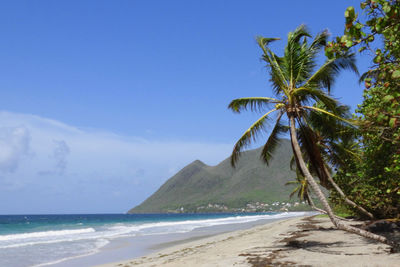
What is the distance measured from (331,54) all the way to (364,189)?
1341 centimetres

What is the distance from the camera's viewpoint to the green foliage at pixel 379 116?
4180 mm

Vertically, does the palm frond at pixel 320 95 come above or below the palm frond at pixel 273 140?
above

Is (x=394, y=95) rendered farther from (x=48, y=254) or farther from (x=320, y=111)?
(x=48, y=254)

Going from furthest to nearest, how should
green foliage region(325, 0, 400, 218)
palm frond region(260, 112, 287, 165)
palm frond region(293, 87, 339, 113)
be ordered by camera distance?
palm frond region(260, 112, 287, 165), palm frond region(293, 87, 339, 113), green foliage region(325, 0, 400, 218)

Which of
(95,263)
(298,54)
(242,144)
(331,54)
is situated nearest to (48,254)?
(95,263)

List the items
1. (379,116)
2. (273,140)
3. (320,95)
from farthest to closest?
1. (273,140)
2. (320,95)
3. (379,116)

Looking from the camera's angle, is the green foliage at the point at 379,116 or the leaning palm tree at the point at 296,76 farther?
the leaning palm tree at the point at 296,76

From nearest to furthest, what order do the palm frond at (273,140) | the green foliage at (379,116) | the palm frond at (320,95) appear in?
1. the green foliage at (379,116)
2. the palm frond at (320,95)
3. the palm frond at (273,140)

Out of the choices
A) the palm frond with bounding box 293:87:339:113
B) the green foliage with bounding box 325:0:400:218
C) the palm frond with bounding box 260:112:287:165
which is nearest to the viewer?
the green foliage with bounding box 325:0:400:218

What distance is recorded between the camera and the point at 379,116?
4.47 meters

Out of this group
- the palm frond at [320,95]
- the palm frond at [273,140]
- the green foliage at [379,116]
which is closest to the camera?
the green foliage at [379,116]

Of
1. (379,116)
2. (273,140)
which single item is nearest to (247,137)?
(273,140)

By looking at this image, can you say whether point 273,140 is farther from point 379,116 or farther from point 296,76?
point 379,116

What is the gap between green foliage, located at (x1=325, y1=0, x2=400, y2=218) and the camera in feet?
13.7
